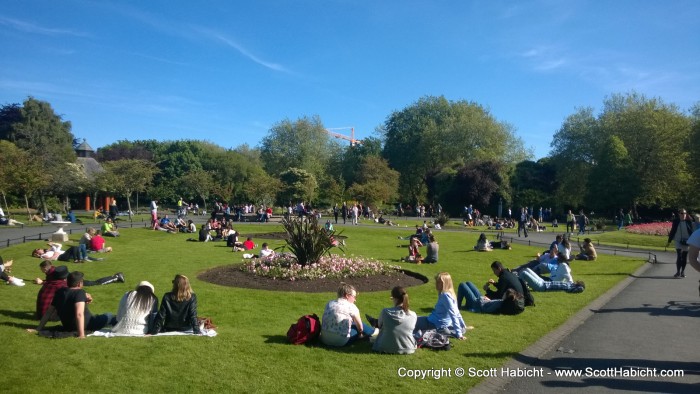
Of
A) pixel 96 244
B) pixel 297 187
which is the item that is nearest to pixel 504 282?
pixel 96 244

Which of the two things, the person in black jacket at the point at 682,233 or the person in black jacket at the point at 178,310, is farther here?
the person in black jacket at the point at 682,233

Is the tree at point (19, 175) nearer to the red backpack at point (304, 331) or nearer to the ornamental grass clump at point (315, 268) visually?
the ornamental grass clump at point (315, 268)

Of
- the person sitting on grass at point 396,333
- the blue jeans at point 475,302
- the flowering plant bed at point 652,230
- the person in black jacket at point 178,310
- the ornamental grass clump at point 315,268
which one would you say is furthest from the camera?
the flowering plant bed at point 652,230

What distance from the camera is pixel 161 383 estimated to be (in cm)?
619

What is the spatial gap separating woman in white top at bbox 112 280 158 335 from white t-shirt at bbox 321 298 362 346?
292 cm

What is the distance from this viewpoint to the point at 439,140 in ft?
233

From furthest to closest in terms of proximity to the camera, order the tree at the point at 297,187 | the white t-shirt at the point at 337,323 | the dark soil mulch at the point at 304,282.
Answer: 1. the tree at the point at 297,187
2. the dark soil mulch at the point at 304,282
3. the white t-shirt at the point at 337,323

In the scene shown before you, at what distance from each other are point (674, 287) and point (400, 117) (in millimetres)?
67625

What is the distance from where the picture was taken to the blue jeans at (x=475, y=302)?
10.9 m

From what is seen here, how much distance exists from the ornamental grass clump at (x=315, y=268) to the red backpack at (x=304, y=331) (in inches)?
245

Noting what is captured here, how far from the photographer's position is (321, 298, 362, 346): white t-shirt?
7867mm

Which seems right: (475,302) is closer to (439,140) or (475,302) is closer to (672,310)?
(672,310)

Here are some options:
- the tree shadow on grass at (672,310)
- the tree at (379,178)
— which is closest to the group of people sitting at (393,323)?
the tree shadow on grass at (672,310)

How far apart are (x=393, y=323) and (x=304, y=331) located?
4.71 feet
